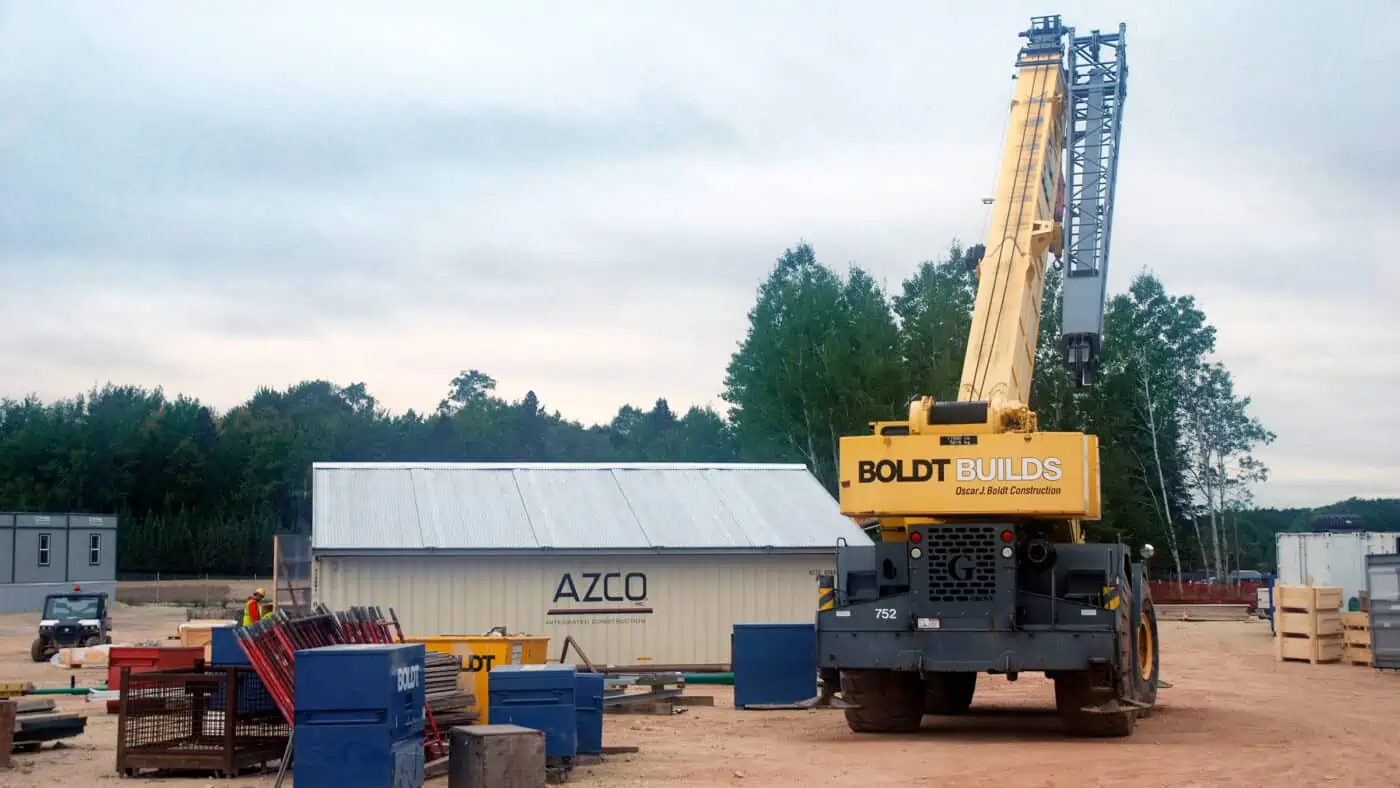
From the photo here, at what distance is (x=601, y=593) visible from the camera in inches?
1099

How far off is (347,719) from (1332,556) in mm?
31102

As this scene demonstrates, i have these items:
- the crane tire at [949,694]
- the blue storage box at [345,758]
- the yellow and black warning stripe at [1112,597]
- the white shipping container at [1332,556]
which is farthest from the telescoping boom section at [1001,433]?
the white shipping container at [1332,556]

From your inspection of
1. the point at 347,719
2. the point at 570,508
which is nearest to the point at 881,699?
the point at 347,719

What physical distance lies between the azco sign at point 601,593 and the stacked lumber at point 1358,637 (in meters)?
14.1

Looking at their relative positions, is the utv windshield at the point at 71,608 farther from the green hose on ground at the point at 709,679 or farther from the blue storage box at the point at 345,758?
the blue storage box at the point at 345,758

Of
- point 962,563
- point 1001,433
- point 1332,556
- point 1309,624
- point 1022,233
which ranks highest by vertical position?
point 1022,233

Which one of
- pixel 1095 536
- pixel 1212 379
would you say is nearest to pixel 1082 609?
pixel 1095 536

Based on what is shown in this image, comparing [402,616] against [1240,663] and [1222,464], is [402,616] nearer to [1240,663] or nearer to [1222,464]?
[1240,663]

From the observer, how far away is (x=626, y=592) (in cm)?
2803

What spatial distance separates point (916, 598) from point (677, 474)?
15682 mm

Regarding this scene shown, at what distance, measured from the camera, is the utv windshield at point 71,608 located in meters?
35.7

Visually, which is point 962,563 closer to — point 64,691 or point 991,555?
point 991,555

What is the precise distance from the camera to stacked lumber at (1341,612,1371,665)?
28922 millimetres

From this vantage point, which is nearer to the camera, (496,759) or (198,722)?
(496,759)
